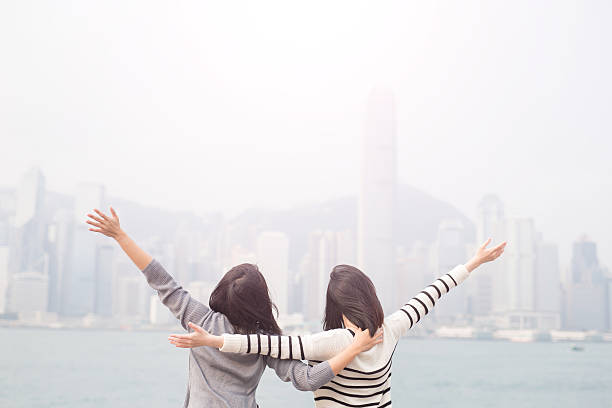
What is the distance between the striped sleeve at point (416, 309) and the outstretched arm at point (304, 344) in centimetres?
8

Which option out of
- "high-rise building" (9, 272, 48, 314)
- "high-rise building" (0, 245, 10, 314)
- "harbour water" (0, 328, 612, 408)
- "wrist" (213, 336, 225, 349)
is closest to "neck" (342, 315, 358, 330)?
"wrist" (213, 336, 225, 349)

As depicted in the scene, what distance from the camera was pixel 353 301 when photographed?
156 centimetres

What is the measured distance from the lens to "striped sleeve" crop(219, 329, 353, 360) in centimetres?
146

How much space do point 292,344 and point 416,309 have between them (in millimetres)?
366

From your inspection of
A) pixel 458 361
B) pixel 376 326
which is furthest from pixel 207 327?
pixel 458 361

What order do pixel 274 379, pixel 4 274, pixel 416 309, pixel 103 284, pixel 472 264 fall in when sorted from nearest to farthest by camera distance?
1. pixel 416 309
2. pixel 472 264
3. pixel 274 379
4. pixel 103 284
5. pixel 4 274

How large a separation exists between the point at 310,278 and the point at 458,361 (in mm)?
24745

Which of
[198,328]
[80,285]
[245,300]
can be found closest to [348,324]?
[245,300]

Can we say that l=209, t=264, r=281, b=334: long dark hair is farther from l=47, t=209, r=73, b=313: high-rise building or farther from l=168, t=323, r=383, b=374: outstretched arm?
l=47, t=209, r=73, b=313: high-rise building

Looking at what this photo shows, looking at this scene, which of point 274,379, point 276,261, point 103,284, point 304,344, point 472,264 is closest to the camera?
point 304,344

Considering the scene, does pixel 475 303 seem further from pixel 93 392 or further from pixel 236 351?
pixel 236 351

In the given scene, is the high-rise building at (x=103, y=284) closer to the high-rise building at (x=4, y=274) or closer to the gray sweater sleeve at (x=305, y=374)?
the high-rise building at (x=4, y=274)

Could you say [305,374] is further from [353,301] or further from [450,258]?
[450,258]

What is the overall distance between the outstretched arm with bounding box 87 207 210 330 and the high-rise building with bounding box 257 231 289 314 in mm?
54501
